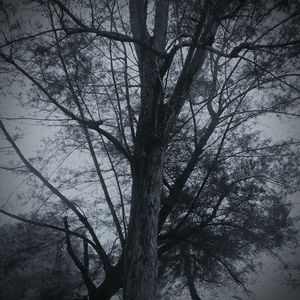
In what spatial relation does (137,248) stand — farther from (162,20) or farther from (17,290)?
(17,290)

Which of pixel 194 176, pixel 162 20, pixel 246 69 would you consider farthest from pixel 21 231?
pixel 246 69

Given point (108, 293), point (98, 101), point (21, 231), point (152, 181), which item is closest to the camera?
point (152, 181)

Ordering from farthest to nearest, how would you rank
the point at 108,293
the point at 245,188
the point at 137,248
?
the point at 245,188
the point at 108,293
the point at 137,248

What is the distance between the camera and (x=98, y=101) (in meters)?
5.19

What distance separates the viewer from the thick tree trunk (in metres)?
2.88

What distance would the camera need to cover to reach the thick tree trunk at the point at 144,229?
2.88 meters

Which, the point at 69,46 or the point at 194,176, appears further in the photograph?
the point at 194,176

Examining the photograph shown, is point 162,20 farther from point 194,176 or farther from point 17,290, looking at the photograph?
point 17,290

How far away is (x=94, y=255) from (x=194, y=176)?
301 cm

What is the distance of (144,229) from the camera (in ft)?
10.2

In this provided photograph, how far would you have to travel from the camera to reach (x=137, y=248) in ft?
9.93

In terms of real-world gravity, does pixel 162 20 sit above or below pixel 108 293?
above

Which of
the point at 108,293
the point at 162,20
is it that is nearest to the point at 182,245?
the point at 108,293

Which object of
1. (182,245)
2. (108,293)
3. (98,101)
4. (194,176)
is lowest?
(108,293)
